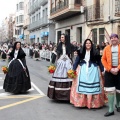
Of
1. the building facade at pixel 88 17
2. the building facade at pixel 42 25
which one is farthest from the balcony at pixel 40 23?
the building facade at pixel 88 17

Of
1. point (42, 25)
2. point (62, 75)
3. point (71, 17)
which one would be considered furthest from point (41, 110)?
point (42, 25)

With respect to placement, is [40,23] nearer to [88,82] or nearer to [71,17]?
[71,17]

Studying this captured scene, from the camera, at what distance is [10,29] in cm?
11200

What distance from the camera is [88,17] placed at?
26.0 m

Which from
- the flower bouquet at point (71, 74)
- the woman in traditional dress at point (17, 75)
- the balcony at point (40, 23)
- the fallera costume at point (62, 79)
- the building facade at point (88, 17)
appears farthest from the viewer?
the balcony at point (40, 23)

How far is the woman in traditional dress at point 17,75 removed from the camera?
935 centimetres

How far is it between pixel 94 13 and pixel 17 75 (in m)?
16.7

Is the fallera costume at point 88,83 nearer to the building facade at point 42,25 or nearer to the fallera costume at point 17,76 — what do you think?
the fallera costume at point 17,76

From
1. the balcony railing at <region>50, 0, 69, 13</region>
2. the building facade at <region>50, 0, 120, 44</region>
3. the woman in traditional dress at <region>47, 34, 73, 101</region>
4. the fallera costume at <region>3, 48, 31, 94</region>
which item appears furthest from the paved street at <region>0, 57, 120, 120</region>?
the balcony railing at <region>50, 0, 69, 13</region>

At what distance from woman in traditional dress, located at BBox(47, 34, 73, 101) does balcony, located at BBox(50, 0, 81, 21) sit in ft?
66.0

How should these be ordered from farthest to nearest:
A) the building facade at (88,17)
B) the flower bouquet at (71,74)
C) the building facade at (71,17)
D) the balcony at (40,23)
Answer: the balcony at (40,23)
the building facade at (71,17)
the building facade at (88,17)
the flower bouquet at (71,74)

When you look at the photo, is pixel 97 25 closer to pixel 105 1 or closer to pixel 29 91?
pixel 105 1

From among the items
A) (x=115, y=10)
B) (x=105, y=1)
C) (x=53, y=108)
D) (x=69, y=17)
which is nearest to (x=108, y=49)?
(x=53, y=108)

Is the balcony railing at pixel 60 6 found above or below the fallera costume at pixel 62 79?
above
